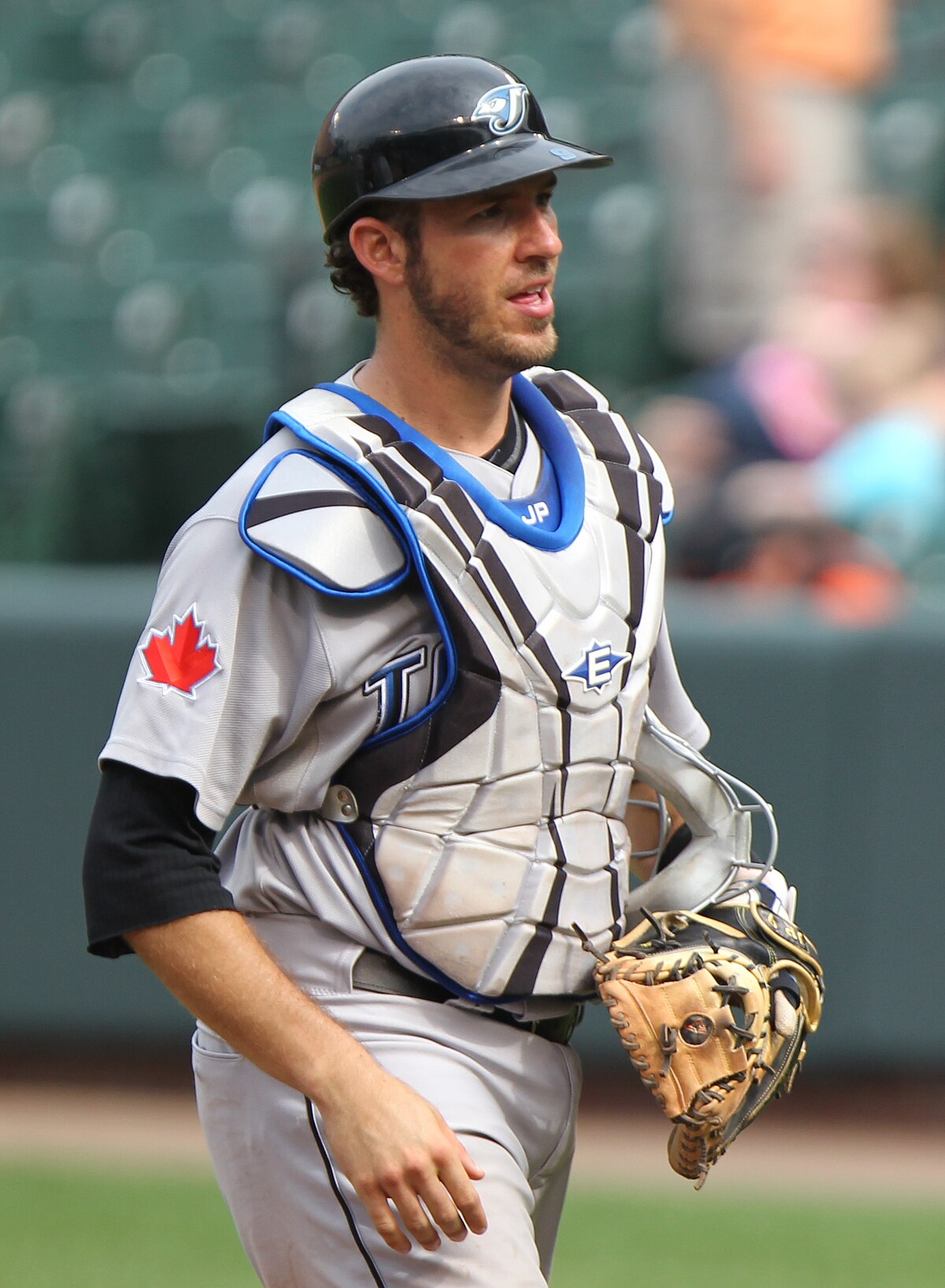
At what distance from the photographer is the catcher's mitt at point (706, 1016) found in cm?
230

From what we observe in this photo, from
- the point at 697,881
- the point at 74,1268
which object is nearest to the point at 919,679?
the point at 74,1268

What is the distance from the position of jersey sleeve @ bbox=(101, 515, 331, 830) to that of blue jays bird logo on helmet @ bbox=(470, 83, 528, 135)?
22.6 inches

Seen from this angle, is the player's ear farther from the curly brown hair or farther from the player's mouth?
Result: the player's mouth

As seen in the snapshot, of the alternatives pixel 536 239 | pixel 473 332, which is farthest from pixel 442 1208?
pixel 536 239

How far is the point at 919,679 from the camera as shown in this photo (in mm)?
5457

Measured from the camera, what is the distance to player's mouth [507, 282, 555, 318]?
92.4 inches

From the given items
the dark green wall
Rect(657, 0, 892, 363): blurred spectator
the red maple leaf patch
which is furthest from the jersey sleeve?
Rect(657, 0, 892, 363): blurred spectator

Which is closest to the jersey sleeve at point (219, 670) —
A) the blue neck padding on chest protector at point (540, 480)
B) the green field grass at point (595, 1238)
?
the blue neck padding on chest protector at point (540, 480)

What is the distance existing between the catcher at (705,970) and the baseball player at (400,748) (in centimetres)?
9

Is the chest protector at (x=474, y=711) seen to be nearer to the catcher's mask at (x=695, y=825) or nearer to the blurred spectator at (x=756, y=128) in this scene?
the catcher's mask at (x=695, y=825)

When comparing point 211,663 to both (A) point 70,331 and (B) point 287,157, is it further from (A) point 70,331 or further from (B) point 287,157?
(B) point 287,157

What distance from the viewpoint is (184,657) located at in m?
2.21

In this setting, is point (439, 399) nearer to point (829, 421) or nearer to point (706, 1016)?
point (706, 1016)

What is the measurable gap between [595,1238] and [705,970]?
2836 millimetres
